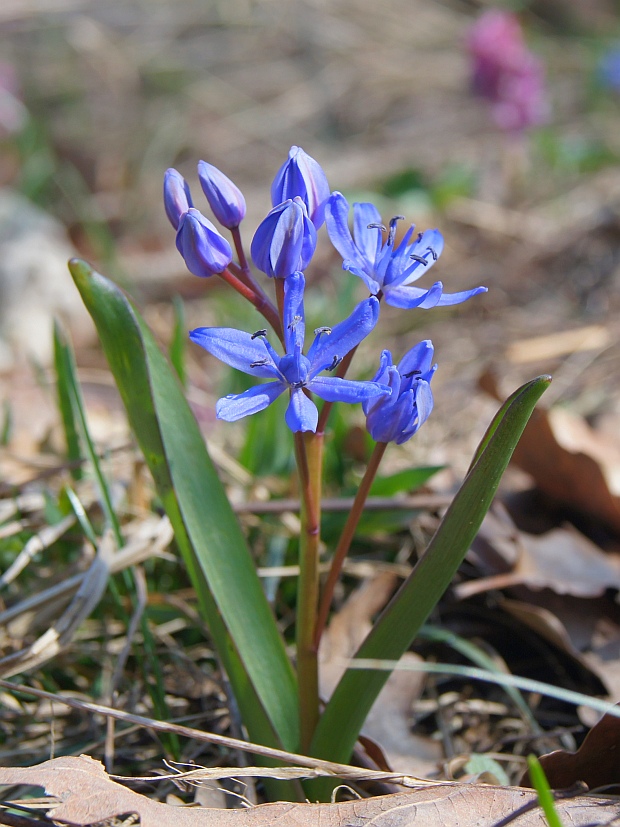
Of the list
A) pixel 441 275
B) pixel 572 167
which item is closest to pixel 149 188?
pixel 441 275

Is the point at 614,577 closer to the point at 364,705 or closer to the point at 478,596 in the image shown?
the point at 478,596

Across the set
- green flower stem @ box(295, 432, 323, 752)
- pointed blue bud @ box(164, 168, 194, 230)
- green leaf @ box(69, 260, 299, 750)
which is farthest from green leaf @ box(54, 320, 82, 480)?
green flower stem @ box(295, 432, 323, 752)

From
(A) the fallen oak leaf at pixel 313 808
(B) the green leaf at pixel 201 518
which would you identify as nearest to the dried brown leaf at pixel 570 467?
(A) the fallen oak leaf at pixel 313 808

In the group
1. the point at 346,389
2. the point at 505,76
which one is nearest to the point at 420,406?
the point at 346,389

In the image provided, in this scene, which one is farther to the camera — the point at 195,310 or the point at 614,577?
the point at 195,310

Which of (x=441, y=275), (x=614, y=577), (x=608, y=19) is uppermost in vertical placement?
(x=608, y=19)

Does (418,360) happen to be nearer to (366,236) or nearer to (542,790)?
(366,236)

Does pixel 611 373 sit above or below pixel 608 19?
below

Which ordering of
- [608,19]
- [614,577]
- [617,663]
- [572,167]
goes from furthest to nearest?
1. [608,19]
2. [572,167]
3. [614,577]
4. [617,663]
